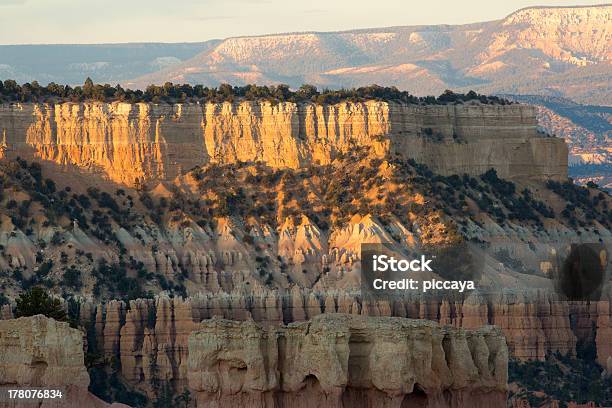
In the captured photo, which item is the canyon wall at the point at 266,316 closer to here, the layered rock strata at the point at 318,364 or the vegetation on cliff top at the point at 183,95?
the vegetation on cliff top at the point at 183,95

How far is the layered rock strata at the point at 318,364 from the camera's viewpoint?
249 feet

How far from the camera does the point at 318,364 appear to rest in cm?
7606

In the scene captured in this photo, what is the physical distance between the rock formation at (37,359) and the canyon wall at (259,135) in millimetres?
76337

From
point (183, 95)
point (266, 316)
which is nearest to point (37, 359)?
point (266, 316)

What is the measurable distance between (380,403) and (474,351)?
7301 millimetres

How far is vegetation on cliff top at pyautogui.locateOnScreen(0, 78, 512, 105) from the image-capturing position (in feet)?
530

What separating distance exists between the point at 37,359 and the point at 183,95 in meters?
87.2

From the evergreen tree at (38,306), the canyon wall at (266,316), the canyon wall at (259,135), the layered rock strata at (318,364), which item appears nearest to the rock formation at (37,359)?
the layered rock strata at (318,364)

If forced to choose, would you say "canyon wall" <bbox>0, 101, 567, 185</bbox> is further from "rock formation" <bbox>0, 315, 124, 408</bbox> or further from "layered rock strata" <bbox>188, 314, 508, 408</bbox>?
"layered rock strata" <bbox>188, 314, 508, 408</bbox>

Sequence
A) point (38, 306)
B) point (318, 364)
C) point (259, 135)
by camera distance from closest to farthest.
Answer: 1. point (318, 364)
2. point (38, 306)
3. point (259, 135)

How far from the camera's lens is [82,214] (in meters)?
152

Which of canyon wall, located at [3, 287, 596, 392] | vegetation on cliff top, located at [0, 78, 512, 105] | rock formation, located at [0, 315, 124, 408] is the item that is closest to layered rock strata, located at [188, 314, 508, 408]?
rock formation, located at [0, 315, 124, 408]

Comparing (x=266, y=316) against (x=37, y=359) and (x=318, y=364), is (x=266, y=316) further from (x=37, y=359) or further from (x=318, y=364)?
(x=318, y=364)

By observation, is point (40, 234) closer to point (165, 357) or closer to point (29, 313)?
point (165, 357)
